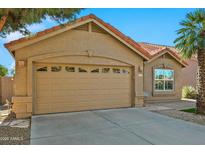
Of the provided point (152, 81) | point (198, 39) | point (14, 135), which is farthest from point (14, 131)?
point (152, 81)

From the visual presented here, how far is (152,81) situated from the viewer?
1460cm

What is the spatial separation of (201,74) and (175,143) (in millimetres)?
5973

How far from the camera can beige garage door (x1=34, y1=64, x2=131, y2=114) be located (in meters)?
9.65

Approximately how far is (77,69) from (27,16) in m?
5.26

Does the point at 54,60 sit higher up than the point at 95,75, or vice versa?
the point at 54,60

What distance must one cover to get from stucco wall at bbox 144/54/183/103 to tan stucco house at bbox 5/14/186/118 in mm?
2169

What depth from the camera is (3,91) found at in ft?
49.3

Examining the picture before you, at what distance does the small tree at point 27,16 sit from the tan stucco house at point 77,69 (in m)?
2.38

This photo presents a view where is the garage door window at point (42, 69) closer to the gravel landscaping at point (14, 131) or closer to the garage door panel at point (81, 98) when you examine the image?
the garage door panel at point (81, 98)

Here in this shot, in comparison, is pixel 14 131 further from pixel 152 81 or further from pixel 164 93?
pixel 164 93

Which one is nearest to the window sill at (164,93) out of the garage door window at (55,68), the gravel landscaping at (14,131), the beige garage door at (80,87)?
the beige garage door at (80,87)

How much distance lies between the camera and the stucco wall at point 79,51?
913cm

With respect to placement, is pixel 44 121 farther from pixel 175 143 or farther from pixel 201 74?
pixel 201 74

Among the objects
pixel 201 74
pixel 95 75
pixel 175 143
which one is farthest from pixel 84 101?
pixel 201 74
